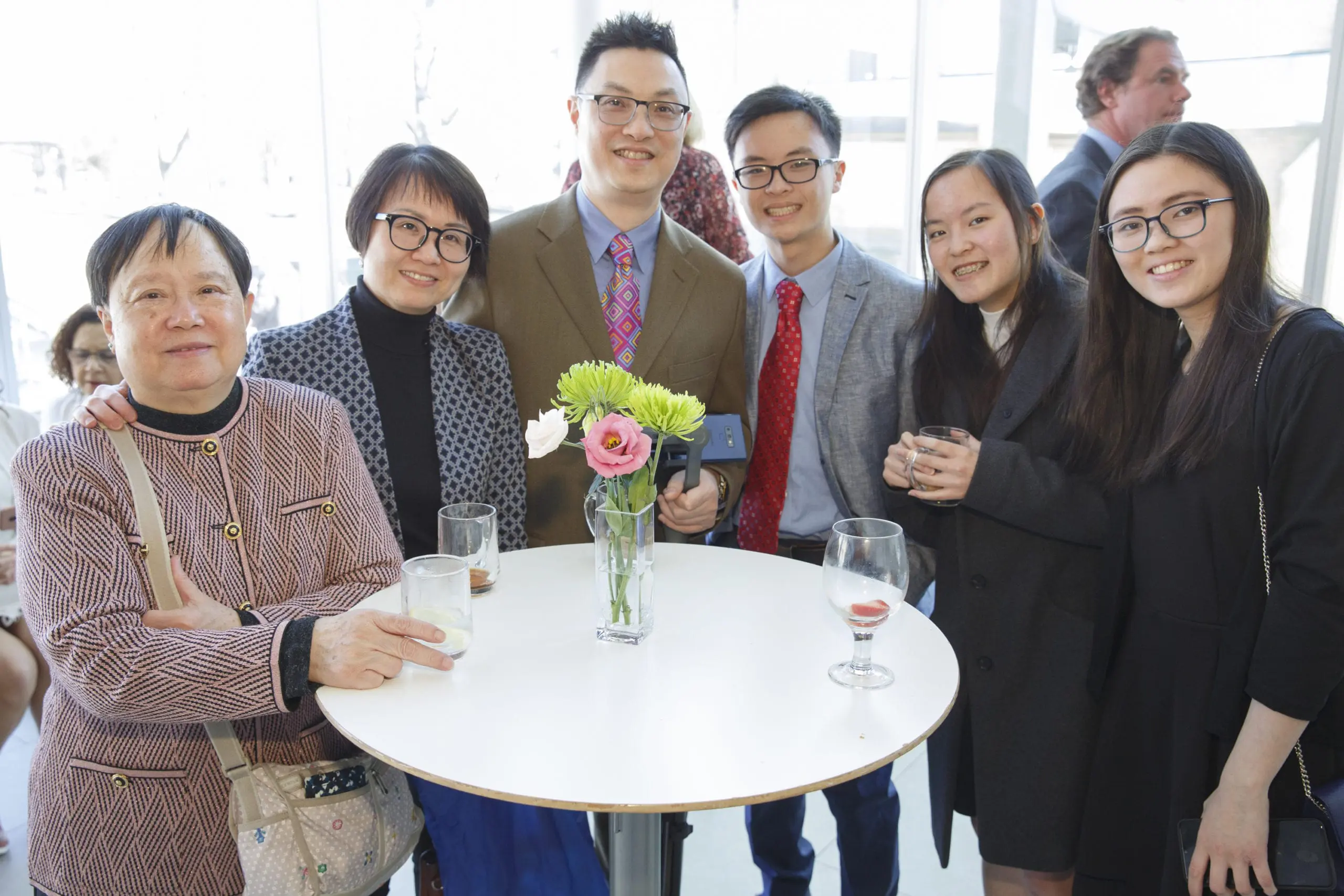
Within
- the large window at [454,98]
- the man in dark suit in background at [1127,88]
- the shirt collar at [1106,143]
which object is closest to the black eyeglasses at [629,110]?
the man in dark suit in background at [1127,88]

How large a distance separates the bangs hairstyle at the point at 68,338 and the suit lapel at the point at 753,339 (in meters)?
2.05

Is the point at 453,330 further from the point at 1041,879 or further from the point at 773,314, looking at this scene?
the point at 1041,879

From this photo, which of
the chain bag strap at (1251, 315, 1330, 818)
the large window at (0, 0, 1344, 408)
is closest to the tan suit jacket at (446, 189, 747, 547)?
the chain bag strap at (1251, 315, 1330, 818)

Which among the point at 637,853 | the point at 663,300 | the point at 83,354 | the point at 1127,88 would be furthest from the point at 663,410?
the point at 1127,88

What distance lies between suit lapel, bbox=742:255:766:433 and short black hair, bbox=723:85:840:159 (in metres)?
0.30

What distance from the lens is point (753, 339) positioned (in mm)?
2365

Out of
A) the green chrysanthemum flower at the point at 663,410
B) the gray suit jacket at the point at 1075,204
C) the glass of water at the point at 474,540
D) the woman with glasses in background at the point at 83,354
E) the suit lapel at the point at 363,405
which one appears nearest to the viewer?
the green chrysanthemum flower at the point at 663,410

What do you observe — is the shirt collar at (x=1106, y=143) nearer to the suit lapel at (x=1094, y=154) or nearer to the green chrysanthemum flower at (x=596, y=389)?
the suit lapel at (x=1094, y=154)

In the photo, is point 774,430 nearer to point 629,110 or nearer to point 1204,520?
point 629,110

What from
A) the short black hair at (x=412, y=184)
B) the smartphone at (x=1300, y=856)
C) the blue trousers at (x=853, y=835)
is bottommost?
the blue trousers at (x=853, y=835)

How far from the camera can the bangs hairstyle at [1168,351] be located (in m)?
1.49

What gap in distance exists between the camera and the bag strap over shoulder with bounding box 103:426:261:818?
140 centimetres

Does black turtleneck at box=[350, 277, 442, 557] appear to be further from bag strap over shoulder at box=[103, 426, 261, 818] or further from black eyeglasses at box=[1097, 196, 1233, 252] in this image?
black eyeglasses at box=[1097, 196, 1233, 252]

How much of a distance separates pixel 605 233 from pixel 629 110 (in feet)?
0.91
